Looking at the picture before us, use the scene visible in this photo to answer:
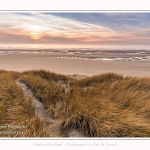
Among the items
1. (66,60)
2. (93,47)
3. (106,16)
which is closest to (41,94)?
(66,60)

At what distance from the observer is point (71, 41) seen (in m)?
2.90

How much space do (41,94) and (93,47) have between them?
114 cm

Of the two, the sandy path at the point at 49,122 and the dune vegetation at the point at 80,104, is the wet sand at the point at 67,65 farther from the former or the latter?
the sandy path at the point at 49,122

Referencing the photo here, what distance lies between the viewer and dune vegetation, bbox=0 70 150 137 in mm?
2230

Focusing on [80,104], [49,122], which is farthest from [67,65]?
[49,122]

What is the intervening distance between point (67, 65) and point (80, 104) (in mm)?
893

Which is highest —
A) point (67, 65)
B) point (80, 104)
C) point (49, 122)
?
point (67, 65)

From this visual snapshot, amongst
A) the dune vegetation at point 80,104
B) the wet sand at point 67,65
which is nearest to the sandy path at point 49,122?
the dune vegetation at point 80,104

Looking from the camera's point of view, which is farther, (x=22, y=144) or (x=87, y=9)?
(x=87, y=9)

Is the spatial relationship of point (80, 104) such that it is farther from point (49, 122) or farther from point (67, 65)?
point (67, 65)

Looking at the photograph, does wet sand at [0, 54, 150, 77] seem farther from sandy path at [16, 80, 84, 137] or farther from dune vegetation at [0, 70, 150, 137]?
sandy path at [16, 80, 84, 137]

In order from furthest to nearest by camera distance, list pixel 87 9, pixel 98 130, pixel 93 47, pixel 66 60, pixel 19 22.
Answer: pixel 66 60
pixel 93 47
pixel 19 22
pixel 87 9
pixel 98 130

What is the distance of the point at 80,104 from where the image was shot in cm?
253

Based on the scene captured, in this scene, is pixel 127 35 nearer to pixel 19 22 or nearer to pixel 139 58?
pixel 139 58
